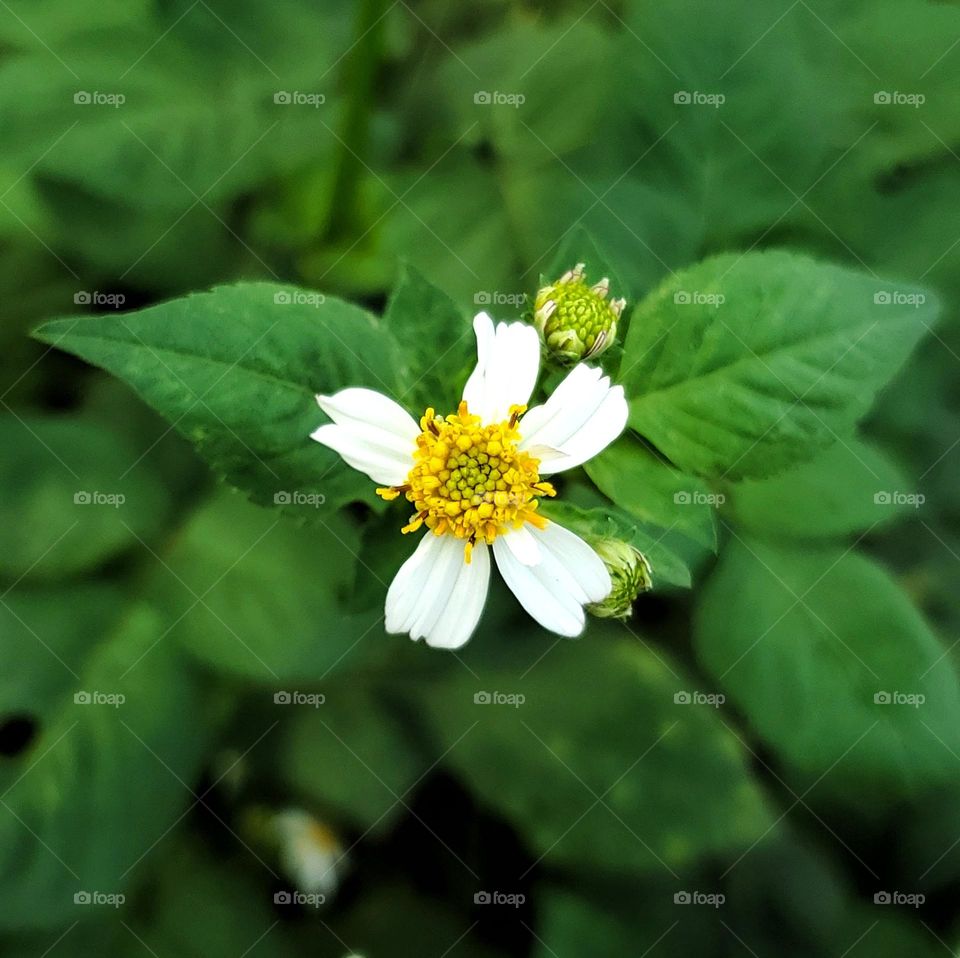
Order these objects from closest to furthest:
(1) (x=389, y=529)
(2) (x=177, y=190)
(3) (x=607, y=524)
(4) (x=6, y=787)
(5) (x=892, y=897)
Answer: (3) (x=607, y=524) → (1) (x=389, y=529) → (4) (x=6, y=787) → (2) (x=177, y=190) → (5) (x=892, y=897)

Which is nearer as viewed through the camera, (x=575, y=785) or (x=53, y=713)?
(x=53, y=713)

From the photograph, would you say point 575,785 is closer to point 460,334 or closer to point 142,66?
point 460,334

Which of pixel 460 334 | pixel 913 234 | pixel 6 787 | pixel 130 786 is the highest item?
pixel 913 234

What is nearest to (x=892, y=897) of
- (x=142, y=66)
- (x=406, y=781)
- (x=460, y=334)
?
(x=406, y=781)

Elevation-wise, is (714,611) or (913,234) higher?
(913,234)
